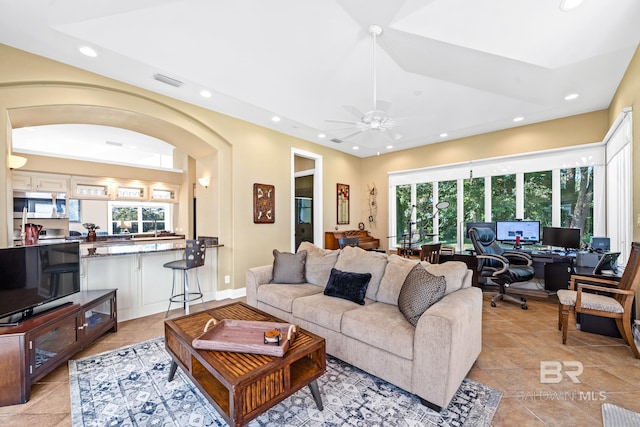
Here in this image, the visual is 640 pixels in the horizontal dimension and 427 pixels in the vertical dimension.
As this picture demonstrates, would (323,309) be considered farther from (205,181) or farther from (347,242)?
(205,181)

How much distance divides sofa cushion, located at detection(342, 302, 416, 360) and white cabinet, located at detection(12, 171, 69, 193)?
265 inches

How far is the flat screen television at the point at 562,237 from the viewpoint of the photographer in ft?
13.5

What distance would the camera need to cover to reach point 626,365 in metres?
2.39

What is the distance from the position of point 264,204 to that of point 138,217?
189 inches

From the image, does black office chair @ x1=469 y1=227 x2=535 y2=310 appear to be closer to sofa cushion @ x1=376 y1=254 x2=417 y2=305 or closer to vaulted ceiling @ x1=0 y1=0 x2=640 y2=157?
sofa cushion @ x1=376 y1=254 x2=417 y2=305

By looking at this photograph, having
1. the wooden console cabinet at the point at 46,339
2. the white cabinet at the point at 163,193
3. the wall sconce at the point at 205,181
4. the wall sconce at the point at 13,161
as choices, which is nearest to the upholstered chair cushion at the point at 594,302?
the wooden console cabinet at the point at 46,339

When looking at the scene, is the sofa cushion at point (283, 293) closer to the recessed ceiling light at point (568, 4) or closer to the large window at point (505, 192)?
the recessed ceiling light at point (568, 4)

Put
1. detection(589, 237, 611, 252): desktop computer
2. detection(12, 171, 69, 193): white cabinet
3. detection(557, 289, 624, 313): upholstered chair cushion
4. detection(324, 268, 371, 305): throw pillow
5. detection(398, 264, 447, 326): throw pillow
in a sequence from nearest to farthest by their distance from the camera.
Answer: detection(398, 264, 447, 326): throw pillow, detection(557, 289, 624, 313): upholstered chair cushion, detection(324, 268, 371, 305): throw pillow, detection(589, 237, 611, 252): desktop computer, detection(12, 171, 69, 193): white cabinet

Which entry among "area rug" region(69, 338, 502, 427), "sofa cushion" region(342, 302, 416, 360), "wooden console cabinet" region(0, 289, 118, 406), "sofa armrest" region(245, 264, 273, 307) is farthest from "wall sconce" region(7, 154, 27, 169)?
"sofa cushion" region(342, 302, 416, 360)

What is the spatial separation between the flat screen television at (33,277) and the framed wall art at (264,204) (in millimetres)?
2659

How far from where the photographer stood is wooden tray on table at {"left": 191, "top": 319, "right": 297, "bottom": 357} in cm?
172

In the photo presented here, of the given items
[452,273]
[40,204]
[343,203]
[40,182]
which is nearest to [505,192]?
[343,203]

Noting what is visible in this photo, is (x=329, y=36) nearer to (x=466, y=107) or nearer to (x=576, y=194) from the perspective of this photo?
(x=466, y=107)

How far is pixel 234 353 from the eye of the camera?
5.69 ft
